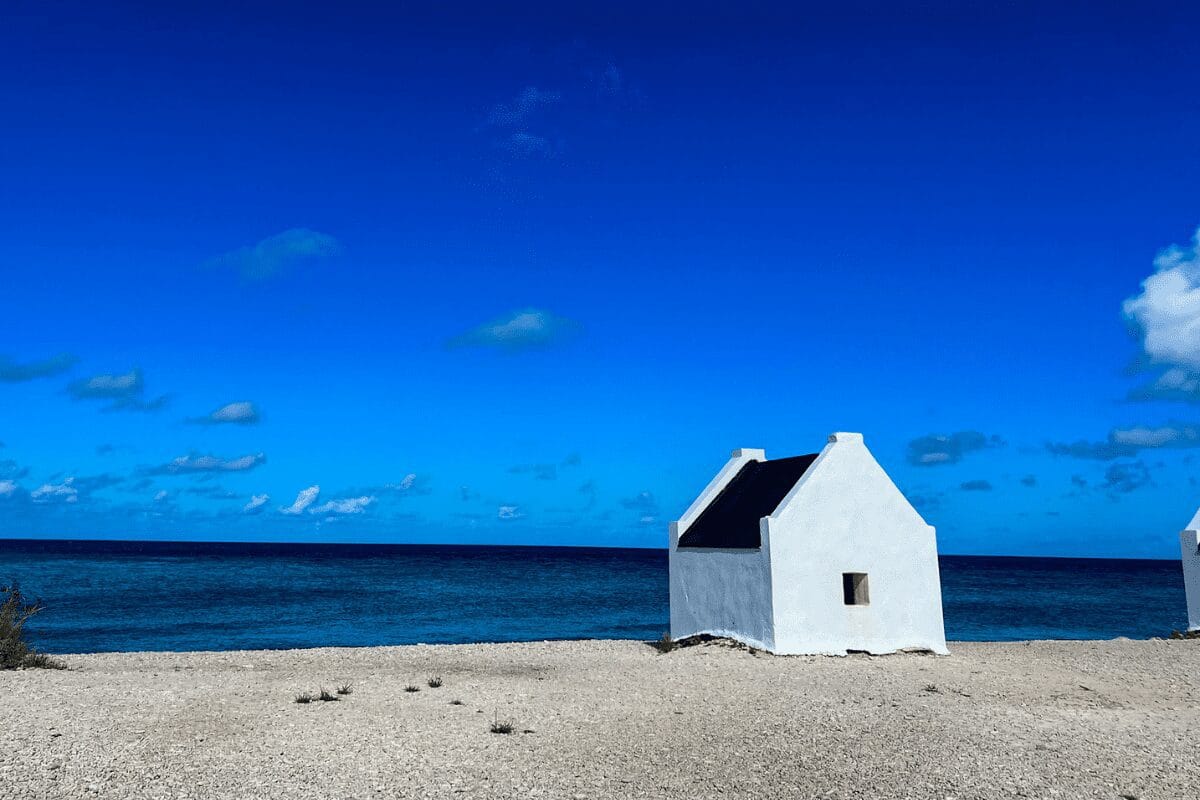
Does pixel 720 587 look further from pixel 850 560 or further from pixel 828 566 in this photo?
pixel 850 560

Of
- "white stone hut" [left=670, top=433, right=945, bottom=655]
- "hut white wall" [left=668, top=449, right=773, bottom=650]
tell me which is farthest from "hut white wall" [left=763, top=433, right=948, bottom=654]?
"hut white wall" [left=668, top=449, right=773, bottom=650]

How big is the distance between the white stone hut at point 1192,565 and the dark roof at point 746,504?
1498cm

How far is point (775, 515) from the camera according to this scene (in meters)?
21.4

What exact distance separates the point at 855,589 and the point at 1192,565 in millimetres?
14659

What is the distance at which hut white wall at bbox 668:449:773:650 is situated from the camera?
21.4m

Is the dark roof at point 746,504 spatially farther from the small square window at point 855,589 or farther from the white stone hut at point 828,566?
the small square window at point 855,589

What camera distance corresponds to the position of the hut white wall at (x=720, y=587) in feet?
70.3

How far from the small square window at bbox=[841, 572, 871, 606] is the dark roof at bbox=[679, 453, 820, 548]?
8.70 feet

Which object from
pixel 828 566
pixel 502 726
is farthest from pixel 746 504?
pixel 502 726

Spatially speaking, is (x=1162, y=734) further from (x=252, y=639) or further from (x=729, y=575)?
(x=252, y=639)

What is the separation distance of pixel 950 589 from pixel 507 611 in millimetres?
45455

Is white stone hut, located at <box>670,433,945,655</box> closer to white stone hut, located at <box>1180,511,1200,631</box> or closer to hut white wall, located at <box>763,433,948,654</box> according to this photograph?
hut white wall, located at <box>763,433,948,654</box>

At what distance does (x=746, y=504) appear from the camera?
24.4 m

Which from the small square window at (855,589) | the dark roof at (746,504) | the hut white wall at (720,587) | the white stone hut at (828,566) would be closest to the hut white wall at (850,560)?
the white stone hut at (828,566)
